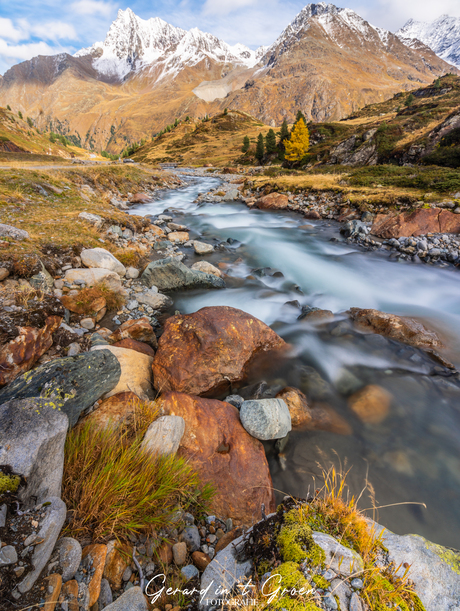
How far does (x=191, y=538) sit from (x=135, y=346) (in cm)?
386

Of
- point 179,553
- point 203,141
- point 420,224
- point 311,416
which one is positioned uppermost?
point 203,141

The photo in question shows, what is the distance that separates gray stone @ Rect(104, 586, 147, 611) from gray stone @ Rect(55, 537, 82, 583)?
0.37m

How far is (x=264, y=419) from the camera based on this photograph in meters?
4.48

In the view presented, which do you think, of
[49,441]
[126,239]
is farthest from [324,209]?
[49,441]

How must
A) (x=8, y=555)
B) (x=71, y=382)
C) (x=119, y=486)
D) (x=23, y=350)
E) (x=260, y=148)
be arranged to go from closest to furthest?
(x=8, y=555)
(x=119, y=486)
(x=71, y=382)
(x=23, y=350)
(x=260, y=148)

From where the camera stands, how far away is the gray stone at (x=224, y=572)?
2.12 meters

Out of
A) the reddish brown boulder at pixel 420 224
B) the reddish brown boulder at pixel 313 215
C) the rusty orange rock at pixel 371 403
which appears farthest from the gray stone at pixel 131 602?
the reddish brown boulder at pixel 313 215

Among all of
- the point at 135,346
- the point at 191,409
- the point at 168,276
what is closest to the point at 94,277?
the point at 168,276

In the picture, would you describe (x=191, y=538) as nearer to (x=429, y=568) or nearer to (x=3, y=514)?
(x=3, y=514)

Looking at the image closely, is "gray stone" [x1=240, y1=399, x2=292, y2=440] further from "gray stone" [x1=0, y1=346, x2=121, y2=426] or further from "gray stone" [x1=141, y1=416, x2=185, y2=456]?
"gray stone" [x1=0, y1=346, x2=121, y2=426]

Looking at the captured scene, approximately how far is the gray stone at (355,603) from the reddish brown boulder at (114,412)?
274cm

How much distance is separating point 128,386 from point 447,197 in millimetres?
21861

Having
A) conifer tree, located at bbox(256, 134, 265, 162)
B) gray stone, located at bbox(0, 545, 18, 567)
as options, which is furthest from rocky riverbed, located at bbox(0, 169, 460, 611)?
conifer tree, located at bbox(256, 134, 265, 162)

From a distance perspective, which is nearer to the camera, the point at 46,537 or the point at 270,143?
the point at 46,537
